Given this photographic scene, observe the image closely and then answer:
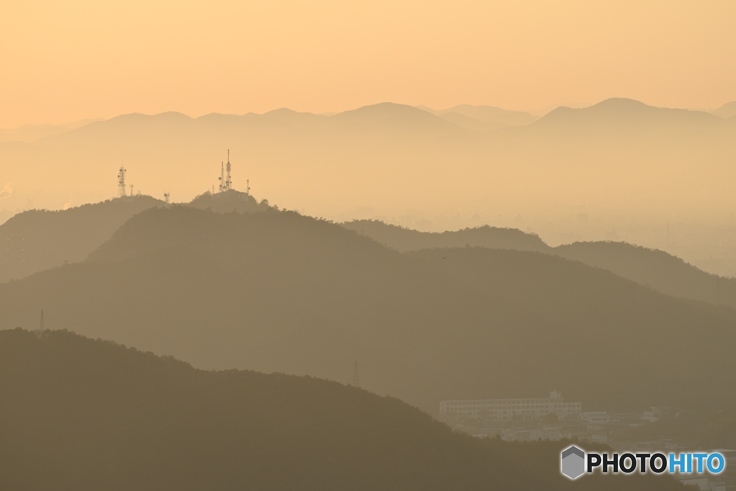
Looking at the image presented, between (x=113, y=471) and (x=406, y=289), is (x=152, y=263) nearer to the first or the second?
(x=406, y=289)

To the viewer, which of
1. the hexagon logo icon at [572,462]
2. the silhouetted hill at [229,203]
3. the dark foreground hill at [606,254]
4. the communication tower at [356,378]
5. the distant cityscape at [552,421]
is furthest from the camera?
the dark foreground hill at [606,254]

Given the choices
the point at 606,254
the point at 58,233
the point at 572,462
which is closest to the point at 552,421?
the point at 572,462

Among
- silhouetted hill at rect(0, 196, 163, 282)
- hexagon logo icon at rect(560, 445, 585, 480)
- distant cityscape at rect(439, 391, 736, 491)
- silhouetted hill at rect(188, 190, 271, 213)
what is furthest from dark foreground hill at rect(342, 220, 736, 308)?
hexagon logo icon at rect(560, 445, 585, 480)

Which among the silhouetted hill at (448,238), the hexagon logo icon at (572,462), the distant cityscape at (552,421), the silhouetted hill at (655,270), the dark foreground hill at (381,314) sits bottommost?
the hexagon logo icon at (572,462)

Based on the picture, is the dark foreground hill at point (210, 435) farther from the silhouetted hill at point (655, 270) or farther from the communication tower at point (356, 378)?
the silhouetted hill at point (655, 270)

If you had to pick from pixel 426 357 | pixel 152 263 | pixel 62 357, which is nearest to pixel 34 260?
pixel 152 263

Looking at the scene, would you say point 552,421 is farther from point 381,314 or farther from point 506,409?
point 381,314

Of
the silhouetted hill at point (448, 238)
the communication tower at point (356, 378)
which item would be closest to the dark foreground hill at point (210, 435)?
the communication tower at point (356, 378)
